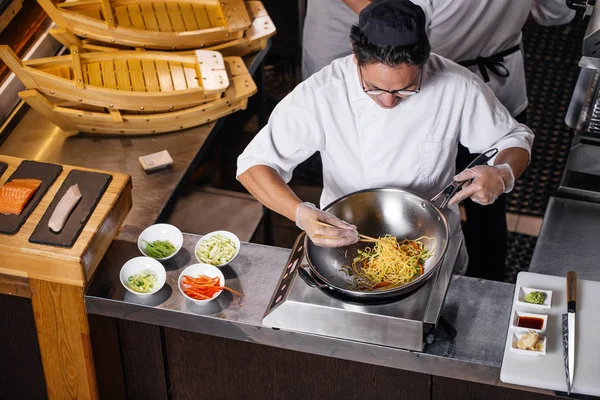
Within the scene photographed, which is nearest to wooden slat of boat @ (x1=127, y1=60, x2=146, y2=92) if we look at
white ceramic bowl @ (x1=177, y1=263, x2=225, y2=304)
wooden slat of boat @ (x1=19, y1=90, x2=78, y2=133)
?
wooden slat of boat @ (x1=19, y1=90, x2=78, y2=133)

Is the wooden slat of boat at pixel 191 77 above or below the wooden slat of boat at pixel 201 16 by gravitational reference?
below

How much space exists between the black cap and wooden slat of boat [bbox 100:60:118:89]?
5.29 feet

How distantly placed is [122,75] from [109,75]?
58 mm

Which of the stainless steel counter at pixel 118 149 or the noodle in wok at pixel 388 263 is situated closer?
the noodle in wok at pixel 388 263

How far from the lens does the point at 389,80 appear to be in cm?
253

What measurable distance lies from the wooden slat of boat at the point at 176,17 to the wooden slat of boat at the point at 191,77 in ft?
0.96

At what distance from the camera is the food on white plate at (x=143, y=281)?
283 cm

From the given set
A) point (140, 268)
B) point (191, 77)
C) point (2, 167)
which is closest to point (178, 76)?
point (191, 77)

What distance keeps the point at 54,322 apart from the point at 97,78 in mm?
1270

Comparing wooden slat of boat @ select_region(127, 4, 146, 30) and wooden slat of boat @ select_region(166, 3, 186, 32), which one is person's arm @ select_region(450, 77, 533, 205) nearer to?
wooden slat of boat @ select_region(166, 3, 186, 32)

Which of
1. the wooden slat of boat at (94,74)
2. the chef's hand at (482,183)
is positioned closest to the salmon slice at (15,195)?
the wooden slat of boat at (94,74)

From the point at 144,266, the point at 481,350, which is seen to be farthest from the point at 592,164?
the point at 144,266

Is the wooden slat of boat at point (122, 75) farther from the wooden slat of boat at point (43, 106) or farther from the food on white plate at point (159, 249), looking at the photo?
the food on white plate at point (159, 249)

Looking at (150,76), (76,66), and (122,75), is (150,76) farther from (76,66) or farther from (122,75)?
(76,66)
